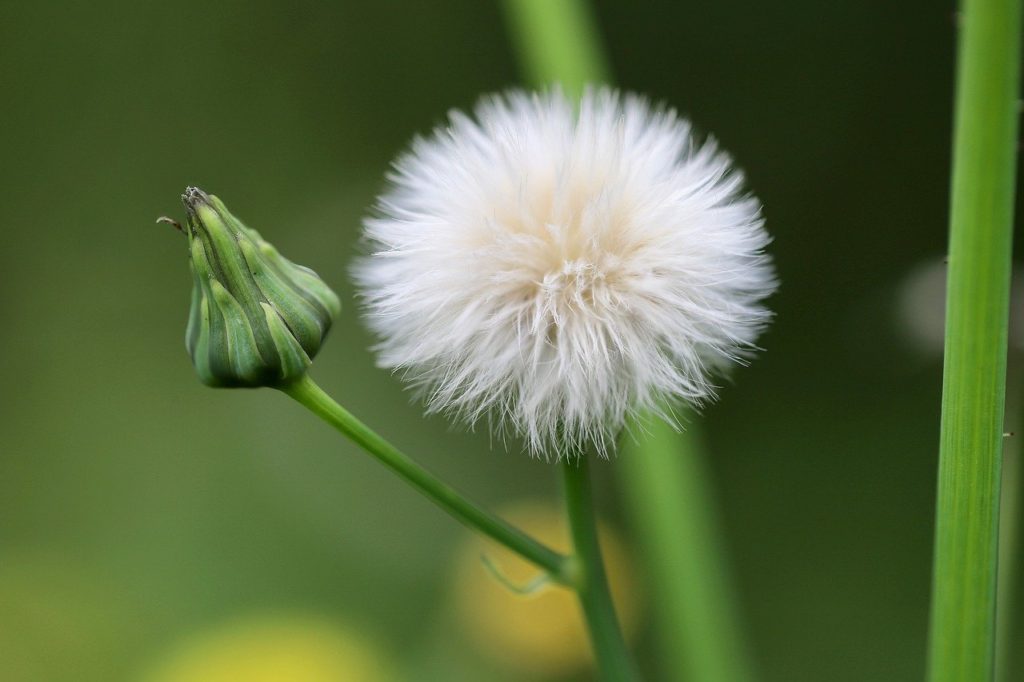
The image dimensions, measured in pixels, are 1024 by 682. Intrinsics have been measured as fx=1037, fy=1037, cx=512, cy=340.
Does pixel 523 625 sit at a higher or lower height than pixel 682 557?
lower

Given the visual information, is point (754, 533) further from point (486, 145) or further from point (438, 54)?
point (486, 145)

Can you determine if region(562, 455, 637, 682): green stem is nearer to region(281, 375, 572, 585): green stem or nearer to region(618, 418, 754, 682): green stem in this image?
region(281, 375, 572, 585): green stem

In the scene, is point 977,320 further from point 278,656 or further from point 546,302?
point 278,656

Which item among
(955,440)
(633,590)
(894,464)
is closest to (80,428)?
(633,590)

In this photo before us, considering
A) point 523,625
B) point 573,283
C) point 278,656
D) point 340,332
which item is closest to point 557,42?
point 573,283

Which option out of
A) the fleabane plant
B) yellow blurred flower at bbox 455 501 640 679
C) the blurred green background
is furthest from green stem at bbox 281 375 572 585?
the blurred green background
